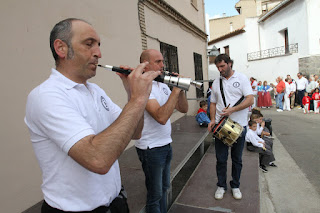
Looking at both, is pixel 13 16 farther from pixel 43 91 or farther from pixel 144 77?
pixel 144 77

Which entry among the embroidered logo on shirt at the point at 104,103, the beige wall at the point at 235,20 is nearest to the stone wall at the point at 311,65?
the embroidered logo on shirt at the point at 104,103

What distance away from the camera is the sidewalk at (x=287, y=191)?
2.95m

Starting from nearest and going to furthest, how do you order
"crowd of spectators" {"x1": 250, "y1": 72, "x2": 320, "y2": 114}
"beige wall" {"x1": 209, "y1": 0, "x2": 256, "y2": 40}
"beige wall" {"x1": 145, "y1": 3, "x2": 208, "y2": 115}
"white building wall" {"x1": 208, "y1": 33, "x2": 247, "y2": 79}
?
"beige wall" {"x1": 145, "y1": 3, "x2": 208, "y2": 115}, "crowd of spectators" {"x1": 250, "y1": 72, "x2": 320, "y2": 114}, "white building wall" {"x1": 208, "y1": 33, "x2": 247, "y2": 79}, "beige wall" {"x1": 209, "y1": 0, "x2": 256, "y2": 40}

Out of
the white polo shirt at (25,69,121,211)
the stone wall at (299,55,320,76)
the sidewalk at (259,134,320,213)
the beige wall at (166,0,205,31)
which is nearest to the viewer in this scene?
the white polo shirt at (25,69,121,211)

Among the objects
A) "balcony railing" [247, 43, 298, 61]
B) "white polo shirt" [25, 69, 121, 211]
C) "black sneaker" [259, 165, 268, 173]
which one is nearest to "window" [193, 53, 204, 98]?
"black sneaker" [259, 165, 268, 173]

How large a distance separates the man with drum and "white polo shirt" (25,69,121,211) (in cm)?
198

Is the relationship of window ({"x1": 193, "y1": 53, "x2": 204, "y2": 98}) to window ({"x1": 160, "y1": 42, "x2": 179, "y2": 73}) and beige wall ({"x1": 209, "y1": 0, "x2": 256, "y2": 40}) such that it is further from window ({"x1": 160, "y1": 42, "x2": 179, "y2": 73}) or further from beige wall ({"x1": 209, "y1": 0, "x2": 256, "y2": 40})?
beige wall ({"x1": 209, "y1": 0, "x2": 256, "y2": 40})

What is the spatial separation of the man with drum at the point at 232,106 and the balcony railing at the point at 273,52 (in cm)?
1554

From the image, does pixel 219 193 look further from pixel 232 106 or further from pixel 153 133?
pixel 153 133

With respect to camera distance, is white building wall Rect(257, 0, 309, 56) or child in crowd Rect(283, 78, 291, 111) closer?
child in crowd Rect(283, 78, 291, 111)

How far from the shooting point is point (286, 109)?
11391 millimetres

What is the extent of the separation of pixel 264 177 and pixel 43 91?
4.03m

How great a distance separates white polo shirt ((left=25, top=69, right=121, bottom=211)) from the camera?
3.08 ft

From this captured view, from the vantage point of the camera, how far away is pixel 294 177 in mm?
3818
